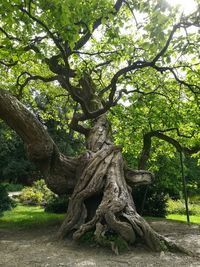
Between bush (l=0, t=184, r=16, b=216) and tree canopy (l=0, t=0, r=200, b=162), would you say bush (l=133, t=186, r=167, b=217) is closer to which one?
tree canopy (l=0, t=0, r=200, b=162)

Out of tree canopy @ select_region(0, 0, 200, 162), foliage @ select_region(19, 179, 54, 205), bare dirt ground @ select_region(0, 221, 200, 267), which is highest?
tree canopy @ select_region(0, 0, 200, 162)

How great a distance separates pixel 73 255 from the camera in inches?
244

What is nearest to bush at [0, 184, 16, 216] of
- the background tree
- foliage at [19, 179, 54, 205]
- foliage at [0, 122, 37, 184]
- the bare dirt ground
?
foliage at [19, 179, 54, 205]

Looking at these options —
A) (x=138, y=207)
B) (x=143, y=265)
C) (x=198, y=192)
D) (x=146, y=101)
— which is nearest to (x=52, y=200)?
(x=138, y=207)

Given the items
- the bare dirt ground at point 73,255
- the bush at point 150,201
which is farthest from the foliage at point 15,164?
the bare dirt ground at point 73,255

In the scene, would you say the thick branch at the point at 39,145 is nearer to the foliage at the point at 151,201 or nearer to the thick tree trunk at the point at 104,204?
the thick tree trunk at the point at 104,204

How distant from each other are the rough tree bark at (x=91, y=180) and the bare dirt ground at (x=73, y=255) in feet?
1.12

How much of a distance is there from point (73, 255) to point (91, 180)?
2.53 meters

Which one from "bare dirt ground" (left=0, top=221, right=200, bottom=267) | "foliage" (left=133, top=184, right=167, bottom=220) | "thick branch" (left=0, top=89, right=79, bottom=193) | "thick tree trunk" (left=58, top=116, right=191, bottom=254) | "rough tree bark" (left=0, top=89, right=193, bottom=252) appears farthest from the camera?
"foliage" (left=133, top=184, right=167, bottom=220)

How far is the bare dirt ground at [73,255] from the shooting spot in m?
5.66

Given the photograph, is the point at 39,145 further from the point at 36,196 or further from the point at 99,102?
the point at 36,196

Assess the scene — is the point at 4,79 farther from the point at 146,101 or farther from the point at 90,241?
the point at 90,241

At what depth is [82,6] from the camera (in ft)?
21.5

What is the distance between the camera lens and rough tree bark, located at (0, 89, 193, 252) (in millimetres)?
6790
